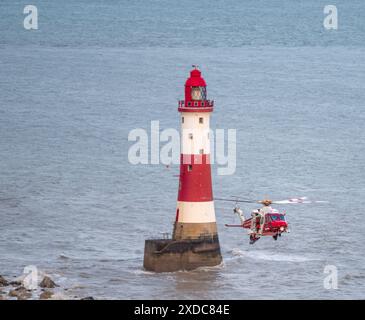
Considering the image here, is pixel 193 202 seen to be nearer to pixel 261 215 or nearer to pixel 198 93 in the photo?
pixel 261 215

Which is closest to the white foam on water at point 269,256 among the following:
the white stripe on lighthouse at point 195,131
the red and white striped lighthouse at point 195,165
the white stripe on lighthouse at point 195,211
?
the red and white striped lighthouse at point 195,165

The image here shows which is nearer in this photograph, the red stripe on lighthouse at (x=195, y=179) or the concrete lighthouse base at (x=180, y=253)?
the red stripe on lighthouse at (x=195, y=179)

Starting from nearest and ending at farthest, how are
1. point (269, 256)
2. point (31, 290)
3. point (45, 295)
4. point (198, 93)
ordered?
point (45, 295) < point (31, 290) < point (198, 93) < point (269, 256)

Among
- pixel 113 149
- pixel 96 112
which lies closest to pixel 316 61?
pixel 96 112

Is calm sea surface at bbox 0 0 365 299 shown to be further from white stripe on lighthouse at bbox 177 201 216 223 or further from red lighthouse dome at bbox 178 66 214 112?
red lighthouse dome at bbox 178 66 214 112

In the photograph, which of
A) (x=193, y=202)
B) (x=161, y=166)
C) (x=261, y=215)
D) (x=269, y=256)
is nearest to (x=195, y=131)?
(x=193, y=202)

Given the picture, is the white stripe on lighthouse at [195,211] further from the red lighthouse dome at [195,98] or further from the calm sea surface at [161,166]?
the red lighthouse dome at [195,98]
